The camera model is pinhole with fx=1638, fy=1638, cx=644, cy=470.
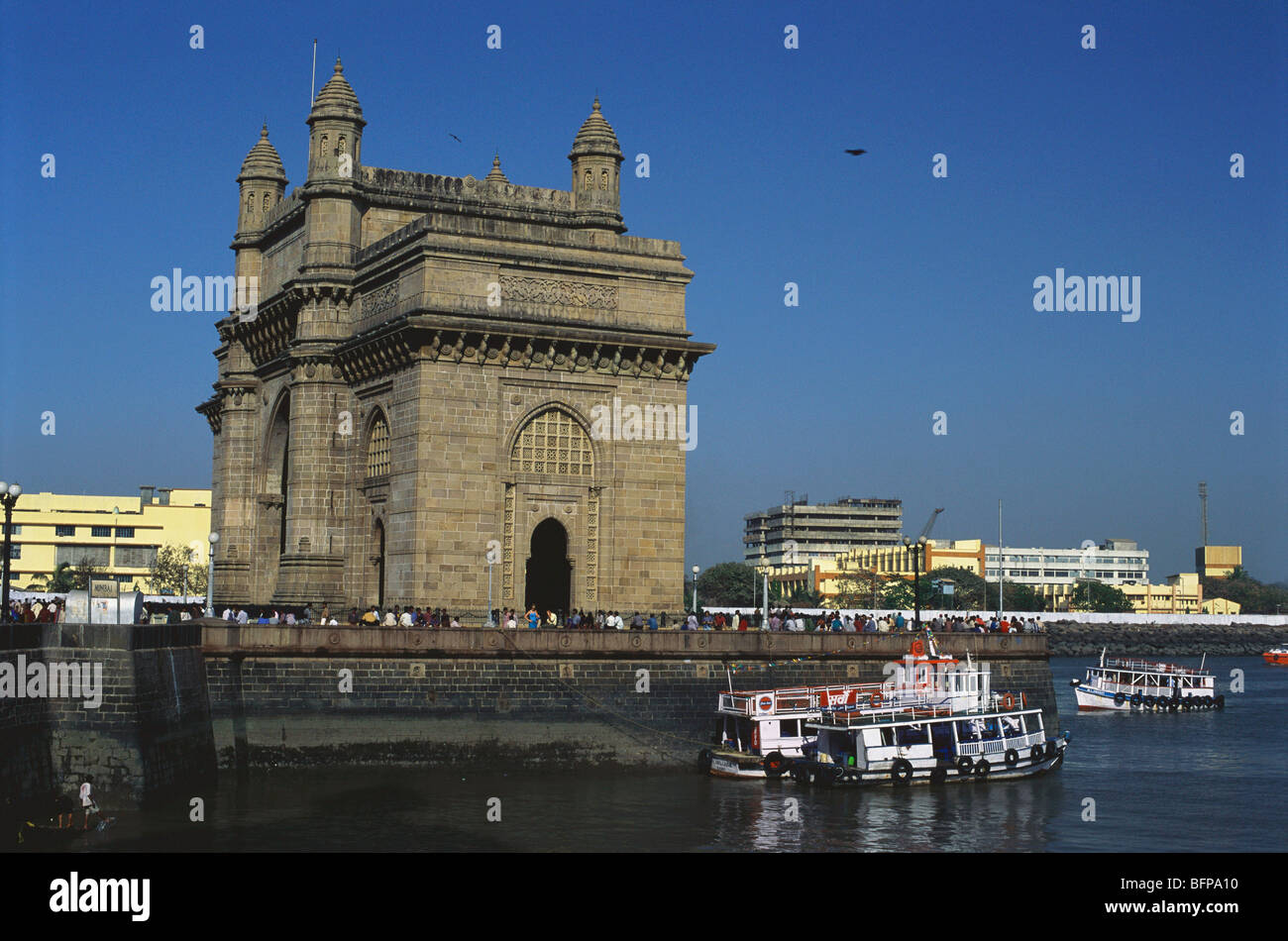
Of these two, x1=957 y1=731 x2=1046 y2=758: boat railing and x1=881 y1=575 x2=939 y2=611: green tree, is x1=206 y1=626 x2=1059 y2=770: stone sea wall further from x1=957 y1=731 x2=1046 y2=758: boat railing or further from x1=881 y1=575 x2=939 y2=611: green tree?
x1=881 y1=575 x2=939 y2=611: green tree

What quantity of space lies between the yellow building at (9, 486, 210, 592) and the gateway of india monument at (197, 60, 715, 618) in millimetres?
70782

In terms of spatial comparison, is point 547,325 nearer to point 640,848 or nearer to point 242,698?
point 242,698

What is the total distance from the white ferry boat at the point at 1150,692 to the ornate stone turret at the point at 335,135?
51710mm

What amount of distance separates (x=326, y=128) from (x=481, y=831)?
2861cm

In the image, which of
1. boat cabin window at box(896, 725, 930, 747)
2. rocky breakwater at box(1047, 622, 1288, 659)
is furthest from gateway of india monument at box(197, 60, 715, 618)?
rocky breakwater at box(1047, 622, 1288, 659)

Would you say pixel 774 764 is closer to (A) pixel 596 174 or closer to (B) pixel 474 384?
(B) pixel 474 384

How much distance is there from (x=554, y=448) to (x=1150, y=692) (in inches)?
1874

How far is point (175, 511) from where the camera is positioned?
432 feet

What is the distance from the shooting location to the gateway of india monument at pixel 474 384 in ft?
174

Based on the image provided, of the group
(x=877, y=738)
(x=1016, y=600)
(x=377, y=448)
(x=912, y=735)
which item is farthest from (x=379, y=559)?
(x=1016, y=600)

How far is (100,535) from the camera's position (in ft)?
427

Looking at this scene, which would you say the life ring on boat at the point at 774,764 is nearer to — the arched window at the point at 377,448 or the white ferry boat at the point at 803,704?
the white ferry boat at the point at 803,704
